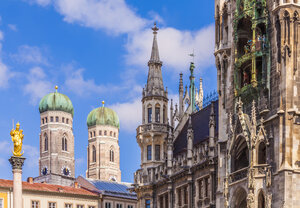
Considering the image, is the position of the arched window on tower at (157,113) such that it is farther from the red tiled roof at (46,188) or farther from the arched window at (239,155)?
the arched window at (239,155)

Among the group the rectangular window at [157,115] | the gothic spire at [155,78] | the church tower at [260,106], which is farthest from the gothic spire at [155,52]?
the church tower at [260,106]

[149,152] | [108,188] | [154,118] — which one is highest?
[154,118]

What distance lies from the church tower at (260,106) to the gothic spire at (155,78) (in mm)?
21778

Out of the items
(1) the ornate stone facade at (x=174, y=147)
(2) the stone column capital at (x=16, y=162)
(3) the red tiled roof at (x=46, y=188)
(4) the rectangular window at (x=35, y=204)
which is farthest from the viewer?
(4) the rectangular window at (x=35, y=204)

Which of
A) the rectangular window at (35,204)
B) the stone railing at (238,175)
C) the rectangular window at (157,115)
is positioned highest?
the rectangular window at (157,115)

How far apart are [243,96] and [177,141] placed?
24.6 metres

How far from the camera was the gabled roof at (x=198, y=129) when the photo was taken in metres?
78.4

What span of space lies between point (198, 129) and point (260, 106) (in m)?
23.5

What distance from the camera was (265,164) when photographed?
55625 millimetres

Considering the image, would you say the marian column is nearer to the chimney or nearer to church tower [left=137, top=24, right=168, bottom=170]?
church tower [left=137, top=24, right=168, bottom=170]

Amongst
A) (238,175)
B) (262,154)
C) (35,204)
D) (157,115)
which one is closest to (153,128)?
(157,115)

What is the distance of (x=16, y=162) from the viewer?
200 ft

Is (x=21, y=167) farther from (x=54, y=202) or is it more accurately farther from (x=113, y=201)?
(x=113, y=201)

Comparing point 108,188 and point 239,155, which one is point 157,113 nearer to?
point 239,155
